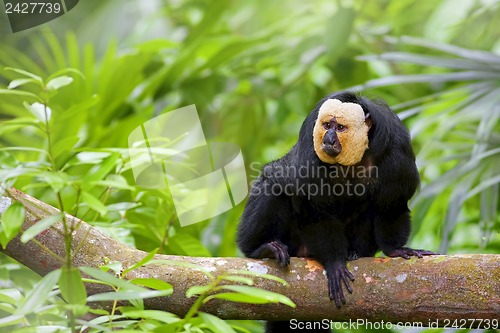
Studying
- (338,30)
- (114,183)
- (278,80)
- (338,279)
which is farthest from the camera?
(278,80)

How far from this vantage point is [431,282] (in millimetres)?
1726

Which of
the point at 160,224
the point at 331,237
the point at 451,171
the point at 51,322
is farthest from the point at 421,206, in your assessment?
the point at 51,322

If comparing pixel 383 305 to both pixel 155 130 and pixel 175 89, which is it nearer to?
pixel 155 130

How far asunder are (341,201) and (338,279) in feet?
1.07

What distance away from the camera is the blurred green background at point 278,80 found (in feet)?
8.87

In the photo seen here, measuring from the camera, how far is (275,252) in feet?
6.48

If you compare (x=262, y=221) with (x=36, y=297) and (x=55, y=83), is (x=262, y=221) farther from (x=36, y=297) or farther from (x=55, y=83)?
(x=36, y=297)

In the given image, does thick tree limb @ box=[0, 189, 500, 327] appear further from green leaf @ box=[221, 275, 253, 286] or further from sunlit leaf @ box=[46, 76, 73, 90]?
green leaf @ box=[221, 275, 253, 286]

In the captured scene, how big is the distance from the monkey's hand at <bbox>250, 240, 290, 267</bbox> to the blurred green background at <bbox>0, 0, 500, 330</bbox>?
1.15ft

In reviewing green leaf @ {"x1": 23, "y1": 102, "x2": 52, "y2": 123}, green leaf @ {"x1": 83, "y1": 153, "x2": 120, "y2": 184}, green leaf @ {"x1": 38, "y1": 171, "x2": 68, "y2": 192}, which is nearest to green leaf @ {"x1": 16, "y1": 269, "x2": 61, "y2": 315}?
green leaf @ {"x1": 38, "y1": 171, "x2": 68, "y2": 192}

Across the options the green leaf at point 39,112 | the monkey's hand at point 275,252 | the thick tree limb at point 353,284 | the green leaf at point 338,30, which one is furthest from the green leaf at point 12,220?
the green leaf at point 338,30

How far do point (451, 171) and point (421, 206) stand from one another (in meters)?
0.28

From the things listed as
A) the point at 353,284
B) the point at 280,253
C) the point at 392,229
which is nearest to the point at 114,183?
the point at 280,253

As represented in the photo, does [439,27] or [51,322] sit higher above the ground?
[439,27]
